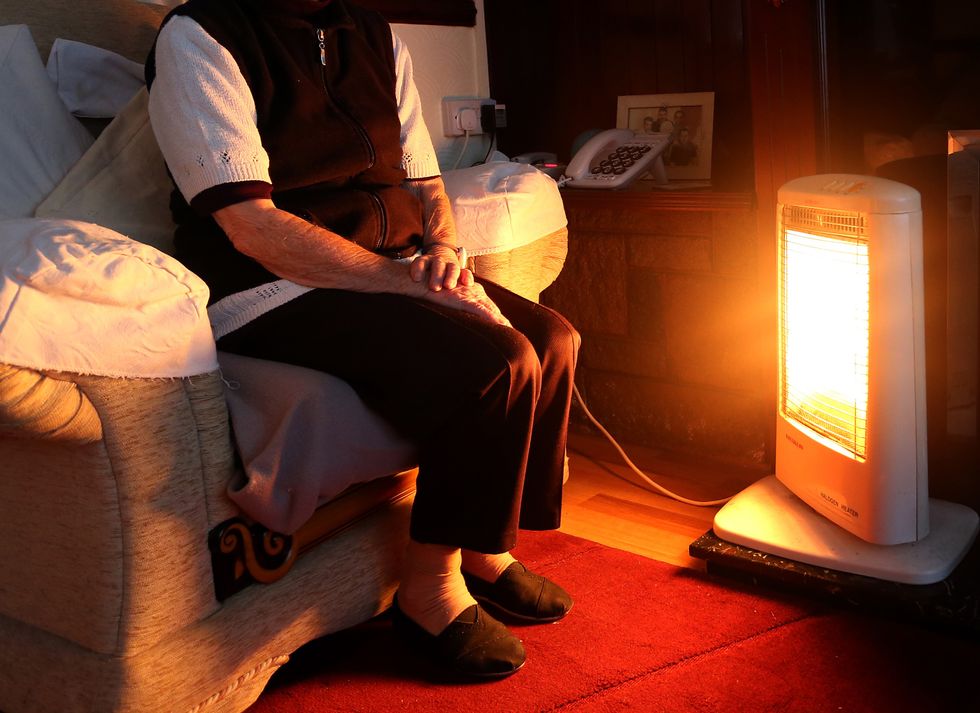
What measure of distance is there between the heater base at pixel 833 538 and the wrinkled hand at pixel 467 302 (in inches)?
23.2

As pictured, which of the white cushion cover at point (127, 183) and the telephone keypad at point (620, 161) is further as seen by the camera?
the telephone keypad at point (620, 161)

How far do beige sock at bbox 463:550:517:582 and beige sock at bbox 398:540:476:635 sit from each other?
0.39 feet

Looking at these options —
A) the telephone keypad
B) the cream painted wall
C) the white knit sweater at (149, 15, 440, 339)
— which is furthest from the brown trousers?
the cream painted wall

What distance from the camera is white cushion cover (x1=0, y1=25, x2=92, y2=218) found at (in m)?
1.47

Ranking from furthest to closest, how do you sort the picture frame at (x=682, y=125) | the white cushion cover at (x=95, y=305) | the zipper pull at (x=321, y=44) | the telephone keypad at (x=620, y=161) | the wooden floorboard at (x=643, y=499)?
the picture frame at (x=682, y=125) → the telephone keypad at (x=620, y=161) → the wooden floorboard at (x=643, y=499) → the zipper pull at (x=321, y=44) → the white cushion cover at (x=95, y=305)

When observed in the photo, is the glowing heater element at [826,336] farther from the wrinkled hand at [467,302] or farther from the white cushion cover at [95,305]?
the white cushion cover at [95,305]

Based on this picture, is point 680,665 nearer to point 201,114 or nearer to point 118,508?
point 118,508

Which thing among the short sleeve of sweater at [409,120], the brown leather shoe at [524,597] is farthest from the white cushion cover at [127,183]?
the brown leather shoe at [524,597]

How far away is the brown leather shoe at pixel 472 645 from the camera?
1401 mm

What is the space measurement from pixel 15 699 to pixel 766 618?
1.05 m

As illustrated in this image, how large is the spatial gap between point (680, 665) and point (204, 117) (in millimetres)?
990

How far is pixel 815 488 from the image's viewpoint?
166 cm

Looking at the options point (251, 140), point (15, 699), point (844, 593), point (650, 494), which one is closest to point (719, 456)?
point (650, 494)

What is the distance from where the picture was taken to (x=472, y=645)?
4.64ft
